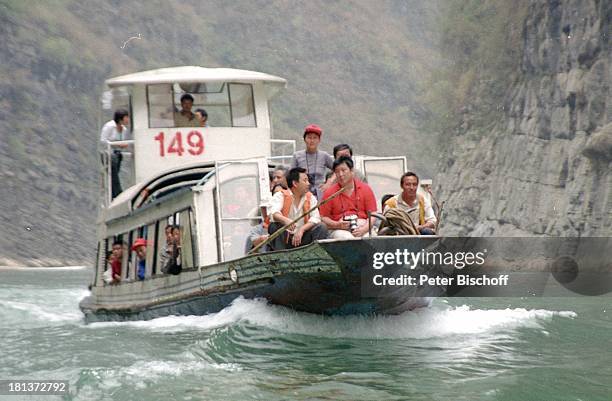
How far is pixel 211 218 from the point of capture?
1631 cm

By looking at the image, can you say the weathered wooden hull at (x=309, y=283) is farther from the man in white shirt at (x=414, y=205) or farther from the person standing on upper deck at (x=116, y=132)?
the person standing on upper deck at (x=116, y=132)

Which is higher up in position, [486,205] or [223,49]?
[223,49]

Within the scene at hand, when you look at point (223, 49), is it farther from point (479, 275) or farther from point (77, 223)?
point (479, 275)

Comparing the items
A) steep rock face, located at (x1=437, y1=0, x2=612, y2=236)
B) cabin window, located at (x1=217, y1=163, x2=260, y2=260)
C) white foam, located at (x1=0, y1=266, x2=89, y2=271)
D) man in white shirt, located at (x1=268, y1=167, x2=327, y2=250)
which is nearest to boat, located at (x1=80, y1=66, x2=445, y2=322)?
cabin window, located at (x1=217, y1=163, x2=260, y2=260)

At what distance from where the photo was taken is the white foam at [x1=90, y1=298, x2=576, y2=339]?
14547mm

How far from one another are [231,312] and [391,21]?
132681 mm

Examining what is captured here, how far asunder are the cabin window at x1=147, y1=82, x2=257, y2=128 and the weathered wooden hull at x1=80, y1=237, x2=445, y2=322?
383cm

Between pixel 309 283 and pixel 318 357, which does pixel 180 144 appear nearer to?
pixel 309 283

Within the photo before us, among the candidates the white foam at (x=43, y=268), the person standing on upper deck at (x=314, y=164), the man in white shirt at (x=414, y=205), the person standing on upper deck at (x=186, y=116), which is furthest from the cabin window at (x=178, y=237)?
the white foam at (x=43, y=268)

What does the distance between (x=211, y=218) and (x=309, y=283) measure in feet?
9.31

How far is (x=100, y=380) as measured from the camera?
38.9 ft

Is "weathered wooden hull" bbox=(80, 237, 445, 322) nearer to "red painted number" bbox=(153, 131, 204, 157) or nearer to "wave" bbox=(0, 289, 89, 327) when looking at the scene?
"red painted number" bbox=(153, 131, 204, 157)

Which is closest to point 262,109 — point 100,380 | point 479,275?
point 479,275

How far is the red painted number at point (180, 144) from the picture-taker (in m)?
19.6
